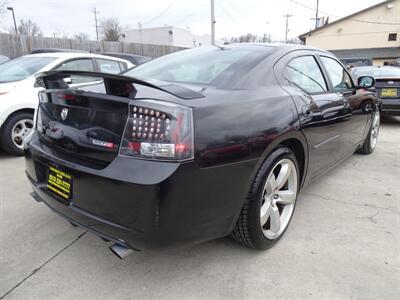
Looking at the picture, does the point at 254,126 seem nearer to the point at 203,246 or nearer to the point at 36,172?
the point at 203,246

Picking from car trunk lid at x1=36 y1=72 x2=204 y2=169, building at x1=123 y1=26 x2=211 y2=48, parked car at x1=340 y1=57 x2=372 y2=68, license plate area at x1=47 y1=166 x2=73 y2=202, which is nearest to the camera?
car trunk lid at x1=36 y1=72 x2=204 y2=169

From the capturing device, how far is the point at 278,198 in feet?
7.71

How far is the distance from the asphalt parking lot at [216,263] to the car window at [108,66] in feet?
10.2

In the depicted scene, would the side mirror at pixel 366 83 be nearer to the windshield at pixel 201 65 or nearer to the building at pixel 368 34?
the windshield at pixel 201 65

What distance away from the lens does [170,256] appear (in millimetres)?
2188

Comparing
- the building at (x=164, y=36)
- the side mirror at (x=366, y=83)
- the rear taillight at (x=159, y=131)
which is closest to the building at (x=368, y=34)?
the building at (x=164, y=36)

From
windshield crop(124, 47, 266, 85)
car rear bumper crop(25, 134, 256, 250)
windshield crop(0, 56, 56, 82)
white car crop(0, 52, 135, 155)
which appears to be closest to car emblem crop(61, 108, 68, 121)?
car rear bumper crop(25, 134, 256, 250)

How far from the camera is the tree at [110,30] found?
162ft

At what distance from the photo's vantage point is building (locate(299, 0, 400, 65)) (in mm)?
30828

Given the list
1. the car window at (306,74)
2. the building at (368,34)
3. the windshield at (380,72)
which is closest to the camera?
the car window at (306,74)

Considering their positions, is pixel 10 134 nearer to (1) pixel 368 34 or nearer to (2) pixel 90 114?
(2) pixel 90 114

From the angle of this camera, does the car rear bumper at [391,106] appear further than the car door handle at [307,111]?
Yes

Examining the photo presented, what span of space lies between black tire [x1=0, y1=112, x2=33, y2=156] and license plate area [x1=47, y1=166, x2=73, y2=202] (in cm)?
278

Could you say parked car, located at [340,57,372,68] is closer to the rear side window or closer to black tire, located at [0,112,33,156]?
the rear side window
